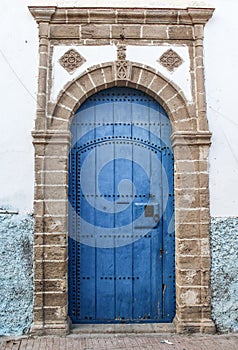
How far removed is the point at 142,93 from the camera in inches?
185

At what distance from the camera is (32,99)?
A: 14.5ft

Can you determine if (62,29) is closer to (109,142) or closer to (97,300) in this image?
(109,142)

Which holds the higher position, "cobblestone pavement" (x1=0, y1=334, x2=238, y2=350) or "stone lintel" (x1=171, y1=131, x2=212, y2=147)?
"stone lintel" (x1=171, y1=131, x2=212, y2=147)

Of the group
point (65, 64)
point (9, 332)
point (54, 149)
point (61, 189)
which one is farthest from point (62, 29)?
point (9, 332)

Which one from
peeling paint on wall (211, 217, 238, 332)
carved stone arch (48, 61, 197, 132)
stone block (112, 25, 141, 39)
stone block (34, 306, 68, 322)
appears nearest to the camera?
stone block (34, 306, 68, 322)

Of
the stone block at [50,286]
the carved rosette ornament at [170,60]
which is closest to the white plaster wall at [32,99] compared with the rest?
the carved rosette ornament at [170,60]

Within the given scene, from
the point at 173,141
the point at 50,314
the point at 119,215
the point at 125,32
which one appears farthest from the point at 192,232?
the point at 125,32

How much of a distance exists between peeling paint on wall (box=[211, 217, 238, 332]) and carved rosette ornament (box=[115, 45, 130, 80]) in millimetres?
1866

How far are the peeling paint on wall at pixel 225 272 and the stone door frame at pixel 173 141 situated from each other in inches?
3.8

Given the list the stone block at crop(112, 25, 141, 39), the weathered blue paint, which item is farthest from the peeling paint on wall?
the stone block at crop(112, 25, 141, 39)

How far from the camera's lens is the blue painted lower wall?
4285 mm

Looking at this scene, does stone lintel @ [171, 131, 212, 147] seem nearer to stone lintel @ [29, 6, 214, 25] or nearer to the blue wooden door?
the blue wooden door

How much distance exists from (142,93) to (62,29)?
1.15 meters

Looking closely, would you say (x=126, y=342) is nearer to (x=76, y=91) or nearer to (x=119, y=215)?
(x=119, y=215)
